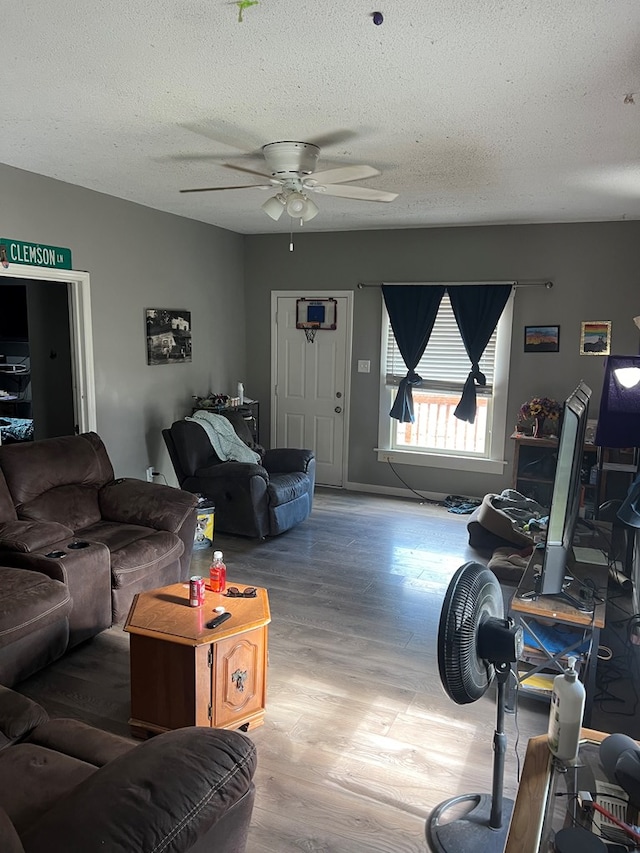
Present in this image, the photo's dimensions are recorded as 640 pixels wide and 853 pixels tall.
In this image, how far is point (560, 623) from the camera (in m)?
2.62

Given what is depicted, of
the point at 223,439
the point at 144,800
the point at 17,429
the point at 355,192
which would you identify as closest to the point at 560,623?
the point at 144,800

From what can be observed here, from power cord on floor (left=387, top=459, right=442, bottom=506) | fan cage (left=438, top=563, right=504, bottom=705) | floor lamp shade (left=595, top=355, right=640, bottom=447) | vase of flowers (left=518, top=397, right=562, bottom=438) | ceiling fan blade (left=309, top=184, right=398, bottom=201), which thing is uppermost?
ceiling fan blade (left=309, top=184, right=398, bottom=201)

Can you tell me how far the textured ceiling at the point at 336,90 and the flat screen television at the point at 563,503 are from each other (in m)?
1.23

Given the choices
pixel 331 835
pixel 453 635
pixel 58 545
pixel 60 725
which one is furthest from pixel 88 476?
pixel 453 635

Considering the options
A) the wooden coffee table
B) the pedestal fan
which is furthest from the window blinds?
the pedestal fan

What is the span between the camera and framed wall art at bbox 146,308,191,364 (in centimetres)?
530

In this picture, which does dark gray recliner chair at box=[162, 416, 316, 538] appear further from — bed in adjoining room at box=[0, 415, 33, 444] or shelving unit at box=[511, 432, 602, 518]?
shelving unit at box=[511, 432, 602, 518]

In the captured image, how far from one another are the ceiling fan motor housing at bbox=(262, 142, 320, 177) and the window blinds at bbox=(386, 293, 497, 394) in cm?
282

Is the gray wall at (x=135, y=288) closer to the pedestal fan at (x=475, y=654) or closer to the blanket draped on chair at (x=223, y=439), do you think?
the blanket draped on chair at (x=223, y=439)

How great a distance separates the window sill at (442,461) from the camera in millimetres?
5988

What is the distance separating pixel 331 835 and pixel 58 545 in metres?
2.04

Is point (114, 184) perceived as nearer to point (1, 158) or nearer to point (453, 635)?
point (1, 158)

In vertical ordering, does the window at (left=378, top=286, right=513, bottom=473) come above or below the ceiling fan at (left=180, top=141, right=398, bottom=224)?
below

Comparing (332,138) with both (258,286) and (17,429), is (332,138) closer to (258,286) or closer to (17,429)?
(258,286)
